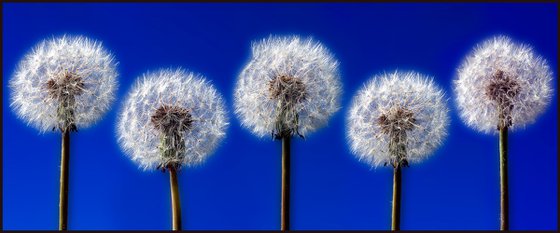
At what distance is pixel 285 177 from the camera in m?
21.8

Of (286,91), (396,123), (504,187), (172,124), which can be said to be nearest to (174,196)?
(172,124)

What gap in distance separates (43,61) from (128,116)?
3.62 metres

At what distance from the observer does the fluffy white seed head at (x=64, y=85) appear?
75.1 feet

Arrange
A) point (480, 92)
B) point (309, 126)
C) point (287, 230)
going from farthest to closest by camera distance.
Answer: point (480, 92), point (309, 126), point (287, 230)

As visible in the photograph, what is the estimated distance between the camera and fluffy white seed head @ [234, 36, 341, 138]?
22.7m

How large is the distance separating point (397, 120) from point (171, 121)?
714 cm

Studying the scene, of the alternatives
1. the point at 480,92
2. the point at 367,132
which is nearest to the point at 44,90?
the point at 367,132

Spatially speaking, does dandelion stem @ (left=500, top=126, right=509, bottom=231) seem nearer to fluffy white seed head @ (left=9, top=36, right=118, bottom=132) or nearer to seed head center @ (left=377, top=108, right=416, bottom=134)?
seed head center @ (left=377, top=108, right=416, bottom=134)

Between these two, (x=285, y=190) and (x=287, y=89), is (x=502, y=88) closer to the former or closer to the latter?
(x=287, y=89)

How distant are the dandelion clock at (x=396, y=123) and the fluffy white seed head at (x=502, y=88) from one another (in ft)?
5.42

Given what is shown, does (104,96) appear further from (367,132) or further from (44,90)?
(367,132)

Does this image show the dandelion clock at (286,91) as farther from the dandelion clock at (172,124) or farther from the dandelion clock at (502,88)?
the dandelion clock at (502,88)

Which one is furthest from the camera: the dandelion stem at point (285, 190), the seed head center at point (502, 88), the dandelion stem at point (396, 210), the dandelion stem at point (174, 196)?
the seed head center at point (502, 88)

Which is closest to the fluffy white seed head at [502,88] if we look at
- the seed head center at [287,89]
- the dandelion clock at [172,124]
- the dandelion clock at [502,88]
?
the dandelion clock at [502,88]
